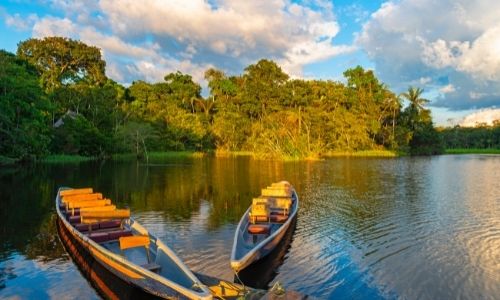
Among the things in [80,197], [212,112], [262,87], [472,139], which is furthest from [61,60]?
[472,139]

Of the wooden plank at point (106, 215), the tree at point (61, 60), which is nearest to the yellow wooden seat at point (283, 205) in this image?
the wooden plank at point (106, 215)

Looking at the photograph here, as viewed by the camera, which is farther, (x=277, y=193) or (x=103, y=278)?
(x=277, y=193)

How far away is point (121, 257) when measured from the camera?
11.2 meters

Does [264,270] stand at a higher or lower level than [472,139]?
lower

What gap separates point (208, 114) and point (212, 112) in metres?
3.51

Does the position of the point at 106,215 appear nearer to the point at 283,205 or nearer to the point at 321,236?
the point at 283,205

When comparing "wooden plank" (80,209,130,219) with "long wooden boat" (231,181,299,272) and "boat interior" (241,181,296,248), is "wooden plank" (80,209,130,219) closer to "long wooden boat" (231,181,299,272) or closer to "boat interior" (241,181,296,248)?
"long wooden boat" (231,181,299,272)

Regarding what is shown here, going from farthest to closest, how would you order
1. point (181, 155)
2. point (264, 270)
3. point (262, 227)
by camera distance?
point (181, 155), point (262, 227), point (264, 270)

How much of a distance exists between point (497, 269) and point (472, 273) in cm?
107

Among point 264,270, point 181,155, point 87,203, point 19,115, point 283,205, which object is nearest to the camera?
point 264,270

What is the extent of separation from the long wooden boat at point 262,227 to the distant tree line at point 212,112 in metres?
39.4

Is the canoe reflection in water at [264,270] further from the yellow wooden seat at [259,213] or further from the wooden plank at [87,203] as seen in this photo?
the wooden plank at [87,203]

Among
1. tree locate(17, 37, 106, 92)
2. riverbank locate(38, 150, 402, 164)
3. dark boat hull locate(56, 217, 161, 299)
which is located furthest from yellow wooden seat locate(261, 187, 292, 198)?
tree locate(17, 37, 106, 92)

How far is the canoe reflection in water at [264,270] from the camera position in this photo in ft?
40.5
